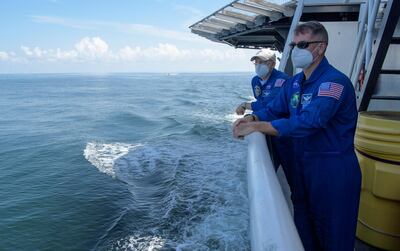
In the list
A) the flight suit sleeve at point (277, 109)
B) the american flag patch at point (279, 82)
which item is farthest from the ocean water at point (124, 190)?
the flight suit sleeve at point (277, 109)

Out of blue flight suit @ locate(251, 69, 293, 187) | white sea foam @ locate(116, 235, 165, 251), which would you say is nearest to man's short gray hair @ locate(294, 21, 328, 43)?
blue flight suit @ locate(251, 69, 293, 187)

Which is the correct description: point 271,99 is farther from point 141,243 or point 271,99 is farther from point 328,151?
point 141,243

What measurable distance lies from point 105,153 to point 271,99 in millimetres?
9600

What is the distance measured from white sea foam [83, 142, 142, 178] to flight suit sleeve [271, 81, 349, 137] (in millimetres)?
8118

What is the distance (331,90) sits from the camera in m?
2.03

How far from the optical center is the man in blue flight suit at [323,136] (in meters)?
2.06

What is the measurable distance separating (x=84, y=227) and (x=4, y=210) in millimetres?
2738

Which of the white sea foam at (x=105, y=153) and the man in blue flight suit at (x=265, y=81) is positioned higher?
the man in blue flight suit at (x=265, y=81)

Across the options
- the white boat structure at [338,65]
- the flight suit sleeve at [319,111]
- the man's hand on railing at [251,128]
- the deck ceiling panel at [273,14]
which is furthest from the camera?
the deck ceiling panel at [273,14]

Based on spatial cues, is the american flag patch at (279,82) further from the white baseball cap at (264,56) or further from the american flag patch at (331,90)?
the american flag patch at (331,90)

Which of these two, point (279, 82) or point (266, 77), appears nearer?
point (279, 82)

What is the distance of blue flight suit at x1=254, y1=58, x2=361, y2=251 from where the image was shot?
6.71ft

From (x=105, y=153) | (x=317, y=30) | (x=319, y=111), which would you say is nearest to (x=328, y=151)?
(x=319, y=111)

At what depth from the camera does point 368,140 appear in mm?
2707
